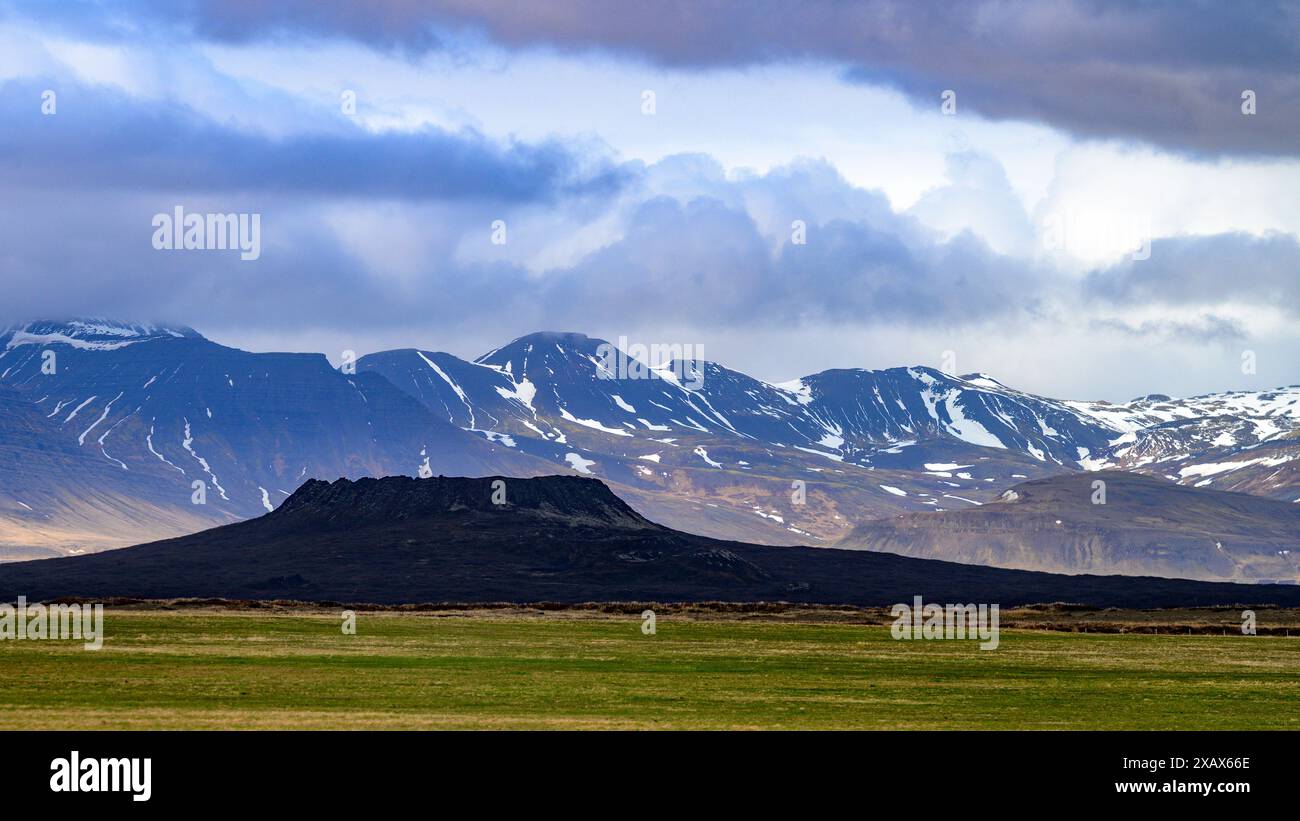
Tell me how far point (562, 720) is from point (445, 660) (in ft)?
94.4

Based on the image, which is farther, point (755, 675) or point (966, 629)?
point (966, 629)

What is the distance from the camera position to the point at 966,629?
121812 mm

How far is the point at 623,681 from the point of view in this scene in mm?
67250

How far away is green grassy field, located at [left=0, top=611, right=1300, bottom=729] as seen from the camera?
5022cm

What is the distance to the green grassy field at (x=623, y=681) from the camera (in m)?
50.2
